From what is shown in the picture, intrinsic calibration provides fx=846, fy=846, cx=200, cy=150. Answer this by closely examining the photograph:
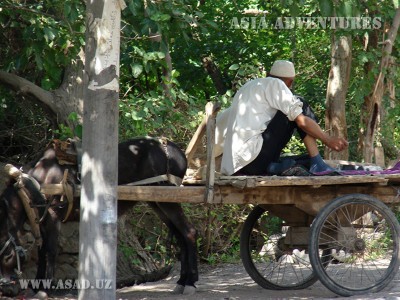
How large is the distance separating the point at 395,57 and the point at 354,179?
491cm

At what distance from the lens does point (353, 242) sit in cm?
762

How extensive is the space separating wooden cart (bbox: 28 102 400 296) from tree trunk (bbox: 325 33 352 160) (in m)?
2.97

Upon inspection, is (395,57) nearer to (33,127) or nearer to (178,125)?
(178,125)

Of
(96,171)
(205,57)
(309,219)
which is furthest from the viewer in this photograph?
(205,57)

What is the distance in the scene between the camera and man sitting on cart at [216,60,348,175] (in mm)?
7574

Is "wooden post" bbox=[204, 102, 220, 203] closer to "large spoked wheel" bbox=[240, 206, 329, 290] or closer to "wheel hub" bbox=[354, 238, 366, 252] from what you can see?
"large spoked wheel" bbox=[240, 206, 329, 290]

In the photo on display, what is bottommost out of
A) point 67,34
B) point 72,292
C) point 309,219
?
point 72,292

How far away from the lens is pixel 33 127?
11.1 m

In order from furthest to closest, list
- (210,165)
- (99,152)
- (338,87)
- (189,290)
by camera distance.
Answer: (338,87), (189,290), (210,165), (99,152)

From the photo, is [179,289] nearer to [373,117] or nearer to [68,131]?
[68,131]

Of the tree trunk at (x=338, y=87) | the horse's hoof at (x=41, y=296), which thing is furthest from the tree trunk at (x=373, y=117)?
the horse's hoof at (x=41, y=296)

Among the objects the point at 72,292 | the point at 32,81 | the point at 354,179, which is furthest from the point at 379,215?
the point at 32,81

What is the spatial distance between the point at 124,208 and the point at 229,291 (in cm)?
133

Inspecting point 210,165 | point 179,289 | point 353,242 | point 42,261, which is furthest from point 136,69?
point 353,242
